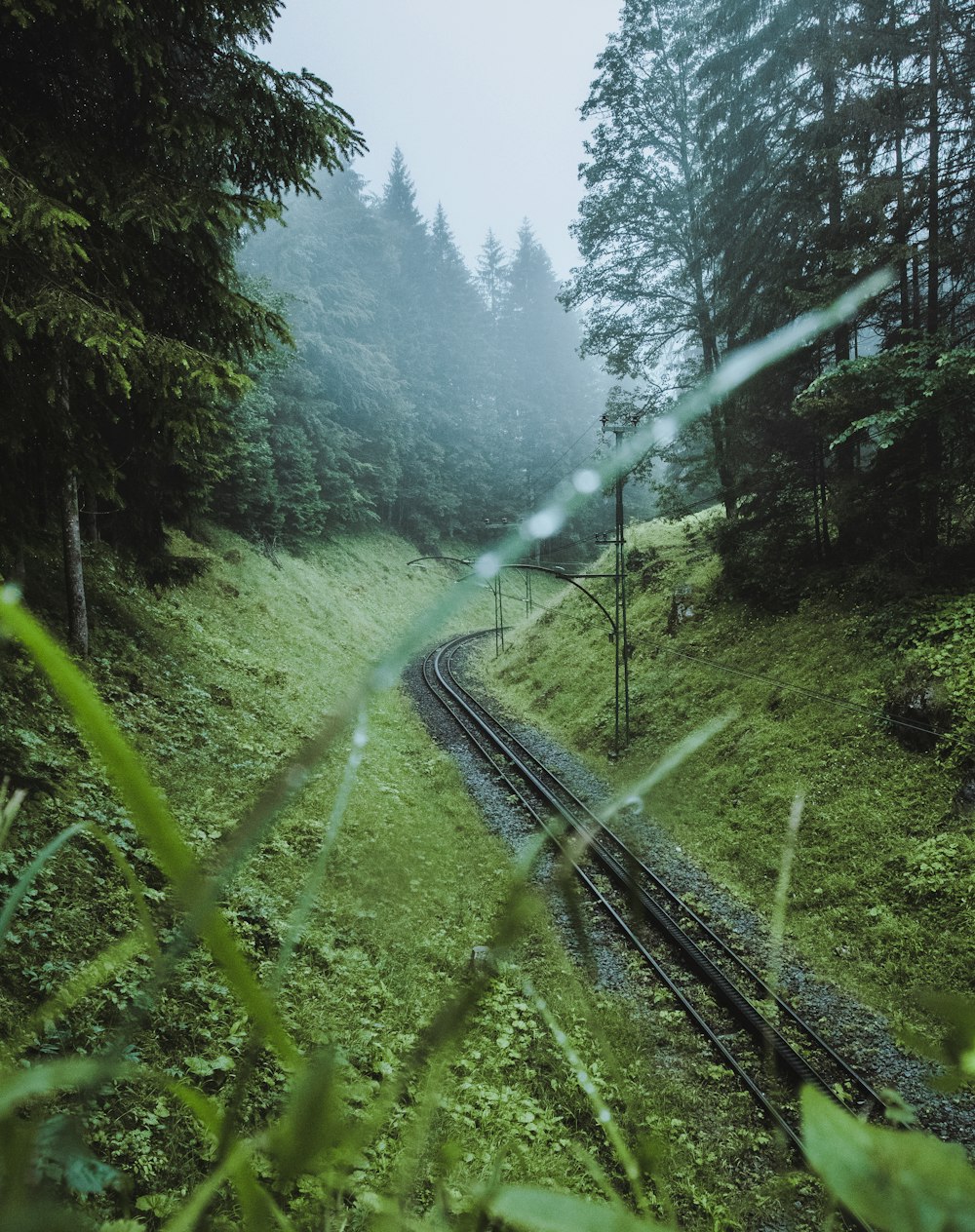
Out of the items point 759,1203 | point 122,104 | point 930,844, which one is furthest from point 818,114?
point 759,1203

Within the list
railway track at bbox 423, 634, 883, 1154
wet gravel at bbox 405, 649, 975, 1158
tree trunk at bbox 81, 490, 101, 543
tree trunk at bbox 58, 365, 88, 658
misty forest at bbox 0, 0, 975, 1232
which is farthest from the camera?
tree trunk at bbox 81, 490, 101, 543

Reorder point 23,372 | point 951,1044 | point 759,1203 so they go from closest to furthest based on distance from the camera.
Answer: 1. point 951,1044
2. point 759,1203
3. point 23,372

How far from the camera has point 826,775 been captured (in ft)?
35.9

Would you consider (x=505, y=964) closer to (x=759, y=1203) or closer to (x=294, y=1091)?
(x=759, y=1203)

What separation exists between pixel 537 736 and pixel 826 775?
8.60 m

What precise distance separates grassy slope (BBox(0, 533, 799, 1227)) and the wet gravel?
606 mm

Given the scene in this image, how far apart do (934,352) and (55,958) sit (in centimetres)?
1377

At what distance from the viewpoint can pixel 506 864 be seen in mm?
10266

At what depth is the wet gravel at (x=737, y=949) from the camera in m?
6.06

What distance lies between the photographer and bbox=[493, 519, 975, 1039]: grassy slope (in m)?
8.17

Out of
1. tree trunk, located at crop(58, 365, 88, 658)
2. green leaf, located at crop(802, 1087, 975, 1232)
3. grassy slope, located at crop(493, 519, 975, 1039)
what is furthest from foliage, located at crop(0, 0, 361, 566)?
grassy slope, located at crop(493, 519, 975, 1039)

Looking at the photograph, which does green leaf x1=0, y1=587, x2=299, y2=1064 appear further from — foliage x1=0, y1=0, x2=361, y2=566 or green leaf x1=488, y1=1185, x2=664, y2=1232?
foliage x1=0, y1=0, x2=361, y2=566

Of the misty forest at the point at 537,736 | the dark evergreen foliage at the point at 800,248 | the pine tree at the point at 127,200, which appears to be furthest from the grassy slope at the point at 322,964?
the dark evergreen foliage at the point at 800,248

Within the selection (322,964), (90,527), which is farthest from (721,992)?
(90,527)
